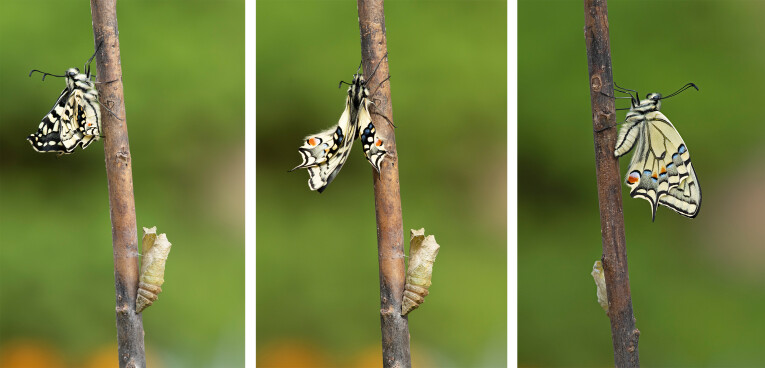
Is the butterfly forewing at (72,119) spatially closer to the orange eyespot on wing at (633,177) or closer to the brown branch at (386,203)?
the brown branch at (386,203)

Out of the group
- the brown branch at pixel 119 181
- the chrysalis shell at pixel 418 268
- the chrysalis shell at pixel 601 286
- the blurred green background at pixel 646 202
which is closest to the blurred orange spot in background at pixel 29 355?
the brown branch at pixel 119 181

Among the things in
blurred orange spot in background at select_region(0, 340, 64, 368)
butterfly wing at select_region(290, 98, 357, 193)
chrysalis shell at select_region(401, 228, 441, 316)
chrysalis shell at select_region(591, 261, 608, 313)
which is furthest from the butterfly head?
blurred orange spot in background at select_region(0, 340, 64, 368)

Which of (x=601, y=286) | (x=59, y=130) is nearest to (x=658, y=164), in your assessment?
(x=601, y=286)

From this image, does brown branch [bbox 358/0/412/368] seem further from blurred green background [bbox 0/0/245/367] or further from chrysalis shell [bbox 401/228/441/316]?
blurred green background [bbox 0/0/245/367]

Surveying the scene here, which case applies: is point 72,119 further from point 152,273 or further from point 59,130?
point 152,273

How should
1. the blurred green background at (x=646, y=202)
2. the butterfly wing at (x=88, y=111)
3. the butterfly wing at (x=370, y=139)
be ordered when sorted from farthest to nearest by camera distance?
the blurred green background at (x=646, y=202), the butterfly wing at (x=88, y=111), the butterfly wing at (x=370, y=139)

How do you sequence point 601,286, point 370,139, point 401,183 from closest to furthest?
1. point 370,139
2. point 601,286
3. point 401,183
